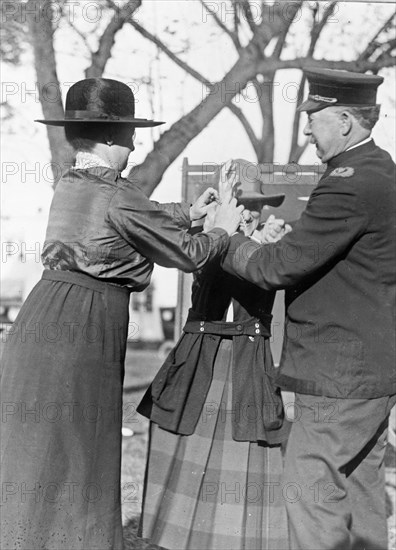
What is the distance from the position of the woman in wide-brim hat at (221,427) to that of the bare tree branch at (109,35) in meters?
2.15

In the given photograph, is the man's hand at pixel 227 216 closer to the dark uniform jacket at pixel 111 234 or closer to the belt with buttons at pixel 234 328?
the dark uniform jacket at pixel 111 234

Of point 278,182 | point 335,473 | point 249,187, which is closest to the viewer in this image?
point 335,473

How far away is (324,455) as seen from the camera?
3016mm

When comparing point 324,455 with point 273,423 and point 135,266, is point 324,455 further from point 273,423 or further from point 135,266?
point 135,266

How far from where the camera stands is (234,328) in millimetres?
3562

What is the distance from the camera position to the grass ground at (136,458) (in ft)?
13.9

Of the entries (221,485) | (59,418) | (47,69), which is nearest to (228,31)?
(47,69)

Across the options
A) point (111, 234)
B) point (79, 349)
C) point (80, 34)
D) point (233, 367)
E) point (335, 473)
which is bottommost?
point (335, 473)

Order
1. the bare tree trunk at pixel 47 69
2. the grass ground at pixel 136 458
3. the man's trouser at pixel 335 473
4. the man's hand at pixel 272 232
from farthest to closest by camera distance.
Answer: the bare tree trunk at pixel 47 69 → the grass ground at pixel 136 458 → the man's hand at pixel 272 232 → the man's trouser at pixel 335 473

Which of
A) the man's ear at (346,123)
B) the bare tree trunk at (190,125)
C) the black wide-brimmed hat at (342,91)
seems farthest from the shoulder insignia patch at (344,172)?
the bare tree trunk at (190,125)

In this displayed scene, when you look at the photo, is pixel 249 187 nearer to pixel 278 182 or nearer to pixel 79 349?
pixel 79 349

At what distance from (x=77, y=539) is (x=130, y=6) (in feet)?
11.4

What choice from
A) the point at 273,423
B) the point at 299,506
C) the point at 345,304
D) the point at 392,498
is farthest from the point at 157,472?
the point at 392,498

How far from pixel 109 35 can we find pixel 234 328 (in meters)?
2.60
